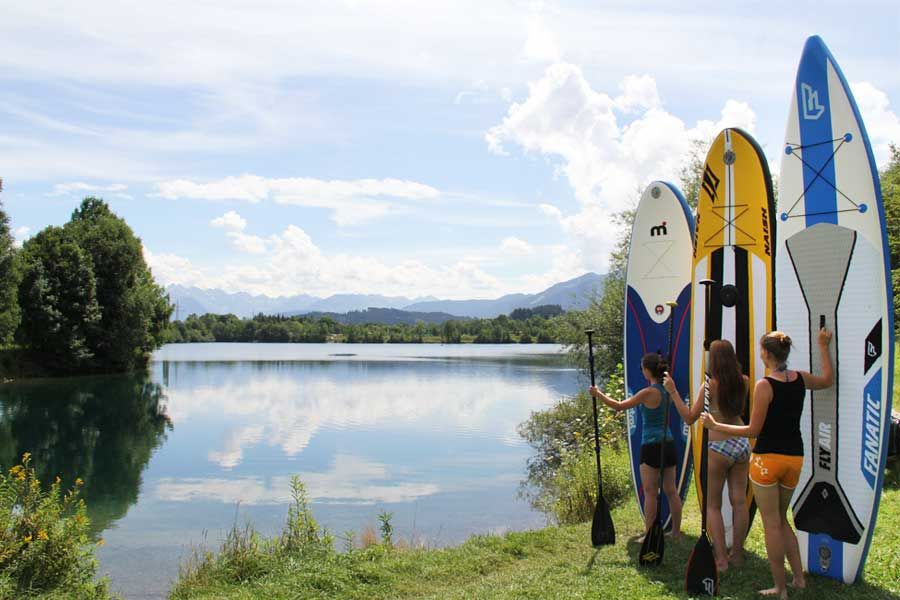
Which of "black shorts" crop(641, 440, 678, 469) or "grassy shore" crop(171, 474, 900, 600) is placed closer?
"grassy shore" crop(171, 474, 900, 600)

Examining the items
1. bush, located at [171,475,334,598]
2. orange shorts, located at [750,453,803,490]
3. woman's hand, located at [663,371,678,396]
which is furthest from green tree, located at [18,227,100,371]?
orange shorts, located at [750,453,803,490]

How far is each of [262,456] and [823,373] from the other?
13.8 metres

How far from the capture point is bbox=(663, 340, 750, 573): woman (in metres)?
4.37

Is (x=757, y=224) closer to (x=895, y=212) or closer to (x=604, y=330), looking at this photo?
(x=895, y=212)

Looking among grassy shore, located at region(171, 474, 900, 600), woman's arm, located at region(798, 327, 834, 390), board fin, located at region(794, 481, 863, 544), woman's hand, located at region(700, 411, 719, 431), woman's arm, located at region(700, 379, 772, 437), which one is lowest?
grassy shore, located at region(171, 474, 900, 600)

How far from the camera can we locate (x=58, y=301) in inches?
1437

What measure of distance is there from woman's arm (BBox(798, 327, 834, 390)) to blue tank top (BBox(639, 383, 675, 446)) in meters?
0.99

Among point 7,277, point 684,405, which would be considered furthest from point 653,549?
point 7,277

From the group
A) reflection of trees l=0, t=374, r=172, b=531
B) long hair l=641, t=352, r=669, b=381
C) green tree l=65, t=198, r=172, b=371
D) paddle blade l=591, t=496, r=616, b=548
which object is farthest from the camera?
green tree l=65, t=198, r=172, b=371

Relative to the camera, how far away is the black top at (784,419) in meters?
4.00

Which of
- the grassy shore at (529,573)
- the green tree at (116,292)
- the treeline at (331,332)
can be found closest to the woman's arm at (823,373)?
the grassy shore at (529,573)

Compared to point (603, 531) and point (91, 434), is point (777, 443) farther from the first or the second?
point (91, 434)

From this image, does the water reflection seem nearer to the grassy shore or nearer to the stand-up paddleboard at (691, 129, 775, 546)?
the grassy shore

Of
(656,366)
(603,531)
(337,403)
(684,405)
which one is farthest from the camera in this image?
(337,403)
